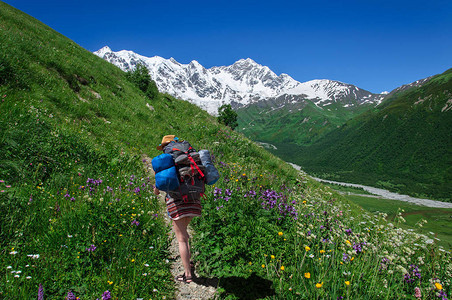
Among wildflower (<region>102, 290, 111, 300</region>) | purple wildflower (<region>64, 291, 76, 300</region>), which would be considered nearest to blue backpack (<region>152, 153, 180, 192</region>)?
wildflower (<region>102, 290, 111, 300</region>)

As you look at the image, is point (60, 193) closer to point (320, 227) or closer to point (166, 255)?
point (166, 255)

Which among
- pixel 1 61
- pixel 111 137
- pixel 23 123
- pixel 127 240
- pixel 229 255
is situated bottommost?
pixel 229 255

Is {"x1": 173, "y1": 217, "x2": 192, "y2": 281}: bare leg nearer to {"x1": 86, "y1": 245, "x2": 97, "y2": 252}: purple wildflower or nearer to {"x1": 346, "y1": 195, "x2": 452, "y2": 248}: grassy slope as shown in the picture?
{"x1": 86, "y1": 245, "x2": 97, "y2": 252}: purple wildflower

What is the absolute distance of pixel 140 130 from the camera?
12250 millimetres

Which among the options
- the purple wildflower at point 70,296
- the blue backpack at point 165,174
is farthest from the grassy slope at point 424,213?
the purple wildflower at point 70,296

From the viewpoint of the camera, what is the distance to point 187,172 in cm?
422

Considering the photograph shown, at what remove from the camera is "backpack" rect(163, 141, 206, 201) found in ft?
13.9

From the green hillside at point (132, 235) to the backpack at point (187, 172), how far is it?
137 centimetres

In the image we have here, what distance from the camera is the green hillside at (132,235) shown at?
145 inches

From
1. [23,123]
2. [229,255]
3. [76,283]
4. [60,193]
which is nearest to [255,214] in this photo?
[229,255]

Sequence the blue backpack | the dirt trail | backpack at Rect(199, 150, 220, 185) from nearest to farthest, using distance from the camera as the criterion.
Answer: the blue backpack < the dirt trail < backpack at Rect(199, 150, 220, 185)

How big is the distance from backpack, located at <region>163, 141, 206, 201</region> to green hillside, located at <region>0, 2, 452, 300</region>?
1.37 metres

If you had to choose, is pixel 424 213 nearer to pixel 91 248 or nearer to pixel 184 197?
pixel 184 197

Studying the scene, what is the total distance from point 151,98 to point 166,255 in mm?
16936
